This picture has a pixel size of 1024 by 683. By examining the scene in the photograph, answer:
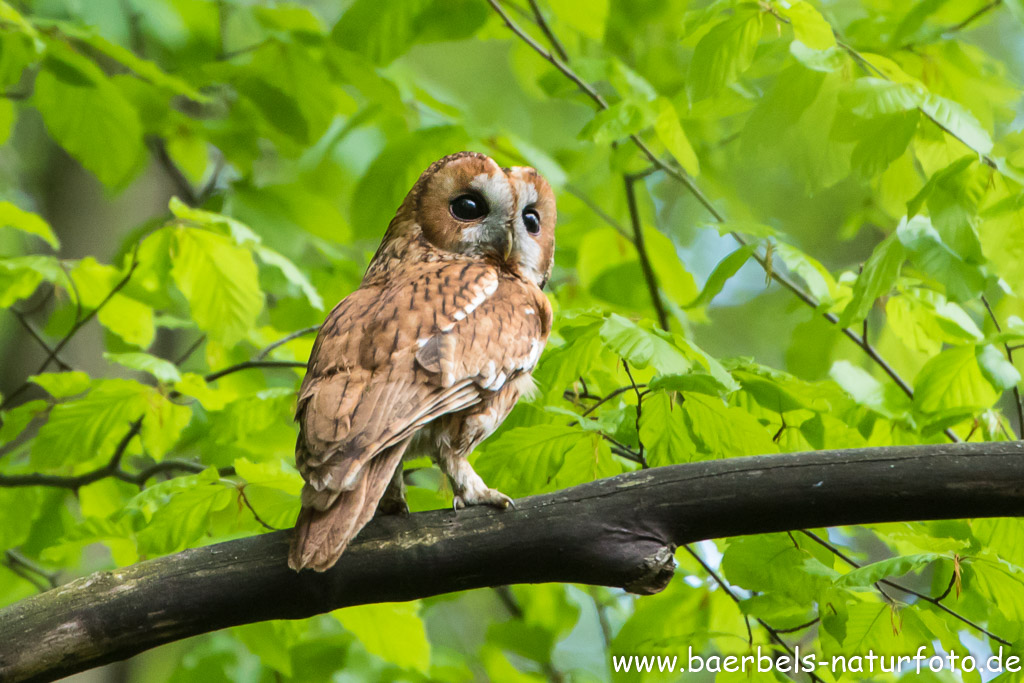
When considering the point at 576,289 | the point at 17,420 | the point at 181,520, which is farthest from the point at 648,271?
the point at 17,420

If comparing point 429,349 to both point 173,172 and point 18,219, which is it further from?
point 173,172

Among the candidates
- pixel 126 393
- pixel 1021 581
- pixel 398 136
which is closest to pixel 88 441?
pixel 126 393

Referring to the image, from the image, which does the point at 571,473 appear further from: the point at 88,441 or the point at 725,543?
the point at 88,441

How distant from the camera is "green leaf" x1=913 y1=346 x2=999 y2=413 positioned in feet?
7.58

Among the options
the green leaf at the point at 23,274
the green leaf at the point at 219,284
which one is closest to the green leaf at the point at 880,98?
the green leaf at the point at 219,284

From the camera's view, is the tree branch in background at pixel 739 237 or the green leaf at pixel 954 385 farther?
the tree branch in background at pixel 739 237

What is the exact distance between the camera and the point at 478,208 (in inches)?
103

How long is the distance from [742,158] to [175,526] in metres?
1.87

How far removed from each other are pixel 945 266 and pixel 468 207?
1.28 m

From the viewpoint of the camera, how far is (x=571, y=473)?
214 centimetres

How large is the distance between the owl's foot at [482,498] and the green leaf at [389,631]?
0.80 metres

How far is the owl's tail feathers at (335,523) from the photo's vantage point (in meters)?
1.65

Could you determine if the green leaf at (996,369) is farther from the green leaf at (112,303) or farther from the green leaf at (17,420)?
the green leaf at (17,420)

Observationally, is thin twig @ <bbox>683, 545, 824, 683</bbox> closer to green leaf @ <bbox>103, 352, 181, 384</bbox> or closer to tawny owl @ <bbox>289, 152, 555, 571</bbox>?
tawny owl @ <bbox>289, 152, 555, 571</bbox>
